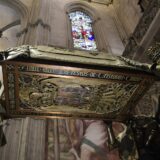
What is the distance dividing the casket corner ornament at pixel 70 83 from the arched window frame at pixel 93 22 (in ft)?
18.1

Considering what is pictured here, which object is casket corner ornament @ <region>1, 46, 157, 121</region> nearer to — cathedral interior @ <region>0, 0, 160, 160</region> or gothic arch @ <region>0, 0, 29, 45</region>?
cathedral interior @ <region>0, 0, 160, 160</region>

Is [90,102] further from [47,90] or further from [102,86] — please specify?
[47,90]

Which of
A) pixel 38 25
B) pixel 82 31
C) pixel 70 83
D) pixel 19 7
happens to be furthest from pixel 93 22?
pixel 70 83

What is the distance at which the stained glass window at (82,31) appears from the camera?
34.1 feet

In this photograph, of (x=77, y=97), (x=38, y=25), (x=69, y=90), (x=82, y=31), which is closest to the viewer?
(x=69, y=90)

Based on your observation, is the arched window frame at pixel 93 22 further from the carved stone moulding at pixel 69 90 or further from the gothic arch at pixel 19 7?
the carved stone moulding at pixel 69 90

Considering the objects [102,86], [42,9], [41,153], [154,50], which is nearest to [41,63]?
[102,86]

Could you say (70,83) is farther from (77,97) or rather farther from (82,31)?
(82,31)

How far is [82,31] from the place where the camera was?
1120 cm

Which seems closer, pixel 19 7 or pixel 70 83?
pixel 70 83

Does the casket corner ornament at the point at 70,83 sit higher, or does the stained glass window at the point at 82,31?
the stained glass window at the point at 82,31

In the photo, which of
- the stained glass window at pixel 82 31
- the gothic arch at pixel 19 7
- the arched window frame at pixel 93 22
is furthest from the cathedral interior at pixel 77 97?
the gothic arch at pixel 19 7

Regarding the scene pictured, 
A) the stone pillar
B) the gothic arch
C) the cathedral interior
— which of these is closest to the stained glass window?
the cathedral interior

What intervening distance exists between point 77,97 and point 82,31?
24.6 feet
